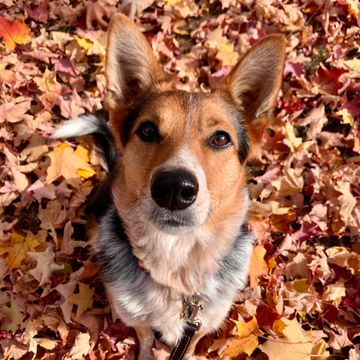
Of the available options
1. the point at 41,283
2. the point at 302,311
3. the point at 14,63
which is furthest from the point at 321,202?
the point at 14,63

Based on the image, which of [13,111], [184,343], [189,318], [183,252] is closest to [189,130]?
[183,252]

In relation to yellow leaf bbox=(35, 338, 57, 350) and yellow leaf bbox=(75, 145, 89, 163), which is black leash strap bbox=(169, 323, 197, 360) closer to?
yellow leaf bbox=(35, 338, 57, 350)

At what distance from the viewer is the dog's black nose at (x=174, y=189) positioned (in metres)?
2.77

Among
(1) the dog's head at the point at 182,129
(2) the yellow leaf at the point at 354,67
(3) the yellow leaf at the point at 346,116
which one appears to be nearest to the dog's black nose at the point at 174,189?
(1) the dog's head at the point at 182,129

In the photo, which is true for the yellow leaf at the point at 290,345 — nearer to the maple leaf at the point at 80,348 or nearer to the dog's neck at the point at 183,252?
the dog's neck at the point at 183,252

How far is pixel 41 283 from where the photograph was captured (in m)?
4.34

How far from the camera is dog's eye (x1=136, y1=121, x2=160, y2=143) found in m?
3.38

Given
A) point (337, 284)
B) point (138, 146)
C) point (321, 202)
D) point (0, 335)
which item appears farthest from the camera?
point (321, 202)

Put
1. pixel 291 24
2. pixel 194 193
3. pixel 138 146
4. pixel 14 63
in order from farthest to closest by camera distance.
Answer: pixel 291 24
pixel 14 63
pixel 138 146
pixel 194 193

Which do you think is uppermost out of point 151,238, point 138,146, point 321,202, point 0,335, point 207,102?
point 207,102

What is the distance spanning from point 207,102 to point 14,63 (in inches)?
131

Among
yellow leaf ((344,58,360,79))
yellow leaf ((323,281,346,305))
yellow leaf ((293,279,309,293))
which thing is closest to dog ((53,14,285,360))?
yellow leaf ((293,279,309,293))

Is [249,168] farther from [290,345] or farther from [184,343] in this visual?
[184,343]

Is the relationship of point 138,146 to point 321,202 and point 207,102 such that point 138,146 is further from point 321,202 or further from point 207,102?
point 321,202
